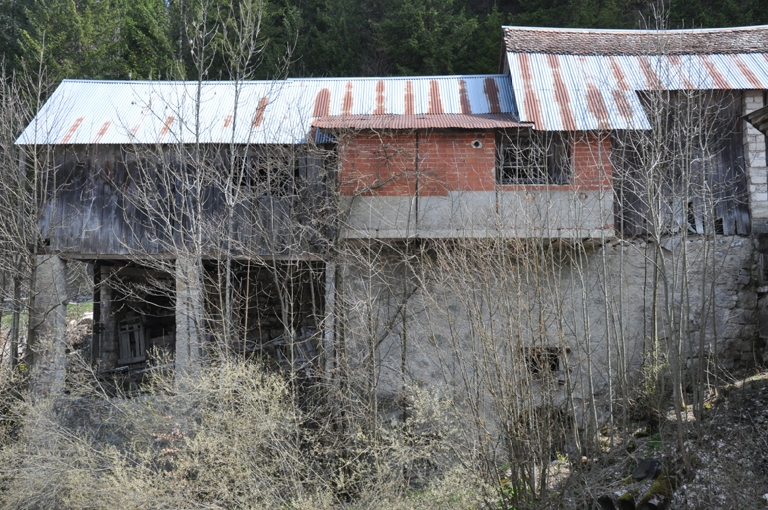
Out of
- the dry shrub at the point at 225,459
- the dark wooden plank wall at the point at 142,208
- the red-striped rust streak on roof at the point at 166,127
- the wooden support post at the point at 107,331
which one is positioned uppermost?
the red-striped rust streak on roof at the point at 166,127

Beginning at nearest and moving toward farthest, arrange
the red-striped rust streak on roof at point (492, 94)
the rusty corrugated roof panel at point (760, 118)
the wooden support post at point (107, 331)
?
1. the rusty corrugated roof panel at point (760, 118)
2. the red-striped rust streak on roof at point (492, 94)
3. the wooden support post at point (107, 331)

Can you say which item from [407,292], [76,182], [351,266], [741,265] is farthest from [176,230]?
[741,265]

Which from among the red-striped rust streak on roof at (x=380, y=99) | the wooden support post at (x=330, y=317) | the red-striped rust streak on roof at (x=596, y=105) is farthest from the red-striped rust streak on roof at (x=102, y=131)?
the red-striped rust streak on roof at (x=596, y=105)

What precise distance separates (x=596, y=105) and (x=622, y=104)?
43 centimetres

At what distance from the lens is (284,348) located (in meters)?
14.8

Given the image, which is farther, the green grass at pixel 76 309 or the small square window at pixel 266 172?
the green grass at pixel 76 309

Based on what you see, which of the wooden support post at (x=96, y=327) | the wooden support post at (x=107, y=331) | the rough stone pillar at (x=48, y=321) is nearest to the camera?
the rough stone pillar at (x=48, y=321)

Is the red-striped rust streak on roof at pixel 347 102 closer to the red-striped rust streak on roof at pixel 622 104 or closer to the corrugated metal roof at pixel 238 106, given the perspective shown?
the corrugated metal roof at pixel 238 106

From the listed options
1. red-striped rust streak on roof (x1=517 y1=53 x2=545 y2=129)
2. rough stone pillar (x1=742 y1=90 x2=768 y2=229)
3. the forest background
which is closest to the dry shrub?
red-striped rust streak on roof (x1=517 y1=53 x2=545 y2=129)

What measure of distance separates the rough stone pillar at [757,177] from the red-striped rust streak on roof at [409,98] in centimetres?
596

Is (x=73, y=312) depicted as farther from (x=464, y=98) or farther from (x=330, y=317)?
(x=464, y=98)

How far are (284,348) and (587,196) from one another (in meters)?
7.08

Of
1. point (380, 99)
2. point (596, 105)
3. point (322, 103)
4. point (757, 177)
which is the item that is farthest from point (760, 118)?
point (322, 103)

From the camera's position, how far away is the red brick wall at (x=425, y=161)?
37.8 ft
